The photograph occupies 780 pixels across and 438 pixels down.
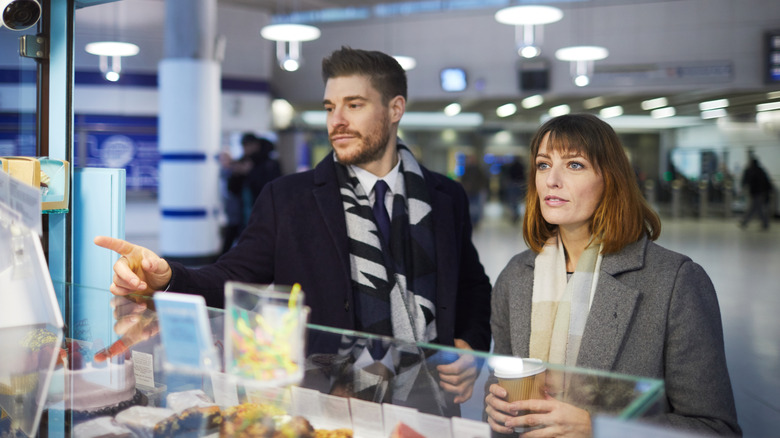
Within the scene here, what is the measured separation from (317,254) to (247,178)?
6.50m

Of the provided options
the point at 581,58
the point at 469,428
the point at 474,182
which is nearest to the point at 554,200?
the point at 469,428

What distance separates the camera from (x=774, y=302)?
6.67m

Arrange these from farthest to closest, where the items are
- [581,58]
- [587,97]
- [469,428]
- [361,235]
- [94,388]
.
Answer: [587,97]
[581,58]
[361,235]
[94,388]
[469,428]

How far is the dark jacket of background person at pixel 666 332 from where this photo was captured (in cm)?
154

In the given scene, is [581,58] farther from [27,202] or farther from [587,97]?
[27,202]

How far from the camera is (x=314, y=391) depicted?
47.7 inches

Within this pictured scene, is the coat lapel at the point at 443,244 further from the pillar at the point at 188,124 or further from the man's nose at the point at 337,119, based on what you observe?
the pillar at the point at 188,124

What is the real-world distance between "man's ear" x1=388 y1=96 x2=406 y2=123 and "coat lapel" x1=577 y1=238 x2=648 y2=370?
871 mm

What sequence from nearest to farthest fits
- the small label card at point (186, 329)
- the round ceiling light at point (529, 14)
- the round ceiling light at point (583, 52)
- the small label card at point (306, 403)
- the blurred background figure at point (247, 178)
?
the small label card at point (186, 329)
the small label card at point (306, 403)
the round ceiling light at point (529, 14)
the blurred background figure at point (247, 178)
the round ceiling light at point (583, 52)

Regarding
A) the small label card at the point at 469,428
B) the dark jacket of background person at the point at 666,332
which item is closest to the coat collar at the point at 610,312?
the dark jacket of background person at the point at 666,332

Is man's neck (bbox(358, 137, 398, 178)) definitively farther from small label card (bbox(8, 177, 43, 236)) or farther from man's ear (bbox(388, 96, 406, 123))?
small label card (bbox(8, 177, 43, 236))

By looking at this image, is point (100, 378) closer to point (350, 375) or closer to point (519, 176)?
point (350, 375)

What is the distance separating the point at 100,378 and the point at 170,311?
53 centimetres

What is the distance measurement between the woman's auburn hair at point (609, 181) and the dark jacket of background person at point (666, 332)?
5 centimetres
